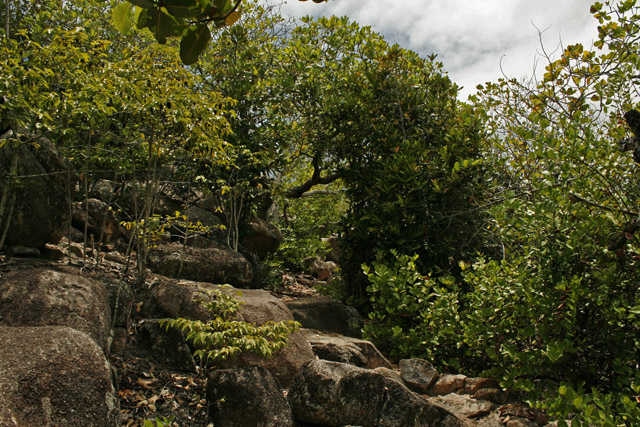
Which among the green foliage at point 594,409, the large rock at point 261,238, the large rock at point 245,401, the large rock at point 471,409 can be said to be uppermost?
the large rock at point 261,238

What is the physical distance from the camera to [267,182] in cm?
977

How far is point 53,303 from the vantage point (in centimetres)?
392

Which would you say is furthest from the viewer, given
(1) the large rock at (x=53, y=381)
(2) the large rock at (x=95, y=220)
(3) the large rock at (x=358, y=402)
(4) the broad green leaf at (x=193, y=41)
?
(2) the large rock at (x=95, y=220)

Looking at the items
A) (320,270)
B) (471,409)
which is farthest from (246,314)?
(320,270)

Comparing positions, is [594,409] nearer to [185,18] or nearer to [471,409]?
[471,409]

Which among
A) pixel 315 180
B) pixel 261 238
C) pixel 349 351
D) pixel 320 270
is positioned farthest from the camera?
pixel 320 270

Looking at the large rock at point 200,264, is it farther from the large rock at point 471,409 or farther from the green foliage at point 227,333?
the large rock at point 471,409

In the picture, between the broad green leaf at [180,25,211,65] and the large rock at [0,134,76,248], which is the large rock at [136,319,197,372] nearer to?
the large rock at [0,134,76,248]

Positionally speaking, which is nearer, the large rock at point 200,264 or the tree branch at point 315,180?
the large rock at point 200,264

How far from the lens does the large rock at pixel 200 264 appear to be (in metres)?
6.55

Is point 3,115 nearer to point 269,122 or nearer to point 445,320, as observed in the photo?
point 445,320

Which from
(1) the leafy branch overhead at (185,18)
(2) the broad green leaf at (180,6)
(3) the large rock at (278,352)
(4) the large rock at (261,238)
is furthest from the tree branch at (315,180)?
(2) the broad green leaf at (180,6)

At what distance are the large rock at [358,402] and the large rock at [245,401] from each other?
203 mm

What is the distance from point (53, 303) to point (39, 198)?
7.97ft
